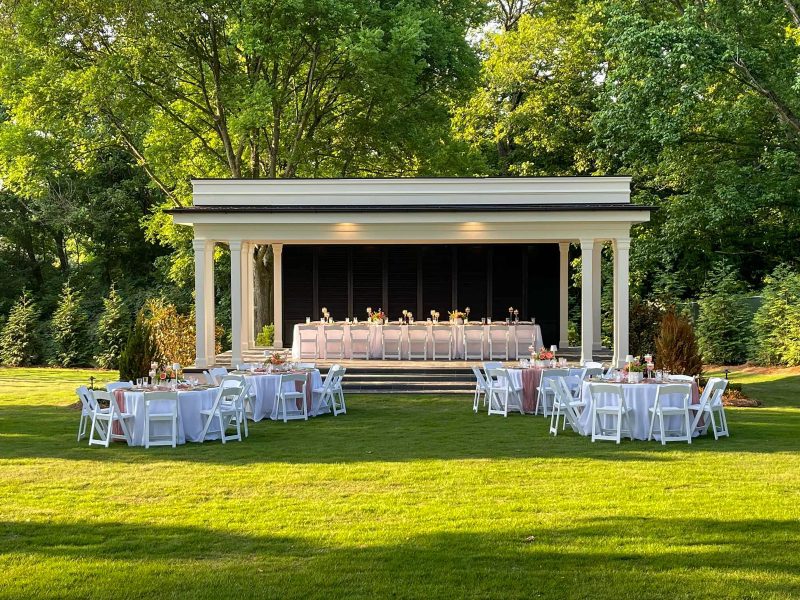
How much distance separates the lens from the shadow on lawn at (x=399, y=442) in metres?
12.1

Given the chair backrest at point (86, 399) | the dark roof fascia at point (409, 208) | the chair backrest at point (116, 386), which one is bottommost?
the chair backrest at point (86, 399)

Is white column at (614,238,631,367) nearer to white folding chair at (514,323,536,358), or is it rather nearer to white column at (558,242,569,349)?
white folding chair at (514,323,536,358)

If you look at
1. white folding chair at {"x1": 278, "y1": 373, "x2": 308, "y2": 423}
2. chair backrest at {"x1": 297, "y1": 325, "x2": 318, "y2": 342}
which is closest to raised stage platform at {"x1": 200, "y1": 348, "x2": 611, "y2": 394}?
chair backrest at {"x1": 297, "y1": 325, "x2": 318, "y2": 342}

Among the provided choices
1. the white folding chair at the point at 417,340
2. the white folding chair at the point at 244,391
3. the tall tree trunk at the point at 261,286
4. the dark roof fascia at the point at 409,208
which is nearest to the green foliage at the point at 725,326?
the dark roof fascia at the point at 409,208

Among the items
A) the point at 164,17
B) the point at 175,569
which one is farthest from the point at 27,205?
the point at 175,569

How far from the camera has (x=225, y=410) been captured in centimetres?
1367

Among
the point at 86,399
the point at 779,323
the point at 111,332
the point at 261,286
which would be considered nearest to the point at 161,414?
the point at 86,399

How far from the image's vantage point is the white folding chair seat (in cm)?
2277

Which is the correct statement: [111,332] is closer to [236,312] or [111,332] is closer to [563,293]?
[236,312]

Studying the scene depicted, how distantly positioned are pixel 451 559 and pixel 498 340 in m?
15.4

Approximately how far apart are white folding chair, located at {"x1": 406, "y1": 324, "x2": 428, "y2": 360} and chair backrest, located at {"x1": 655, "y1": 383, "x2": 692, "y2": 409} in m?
9.72

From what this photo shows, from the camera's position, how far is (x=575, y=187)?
2125 centimetres

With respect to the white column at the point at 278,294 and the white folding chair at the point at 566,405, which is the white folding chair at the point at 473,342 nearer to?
the white column at the point at 278,294

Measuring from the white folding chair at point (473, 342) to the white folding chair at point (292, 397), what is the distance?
22.8ft
